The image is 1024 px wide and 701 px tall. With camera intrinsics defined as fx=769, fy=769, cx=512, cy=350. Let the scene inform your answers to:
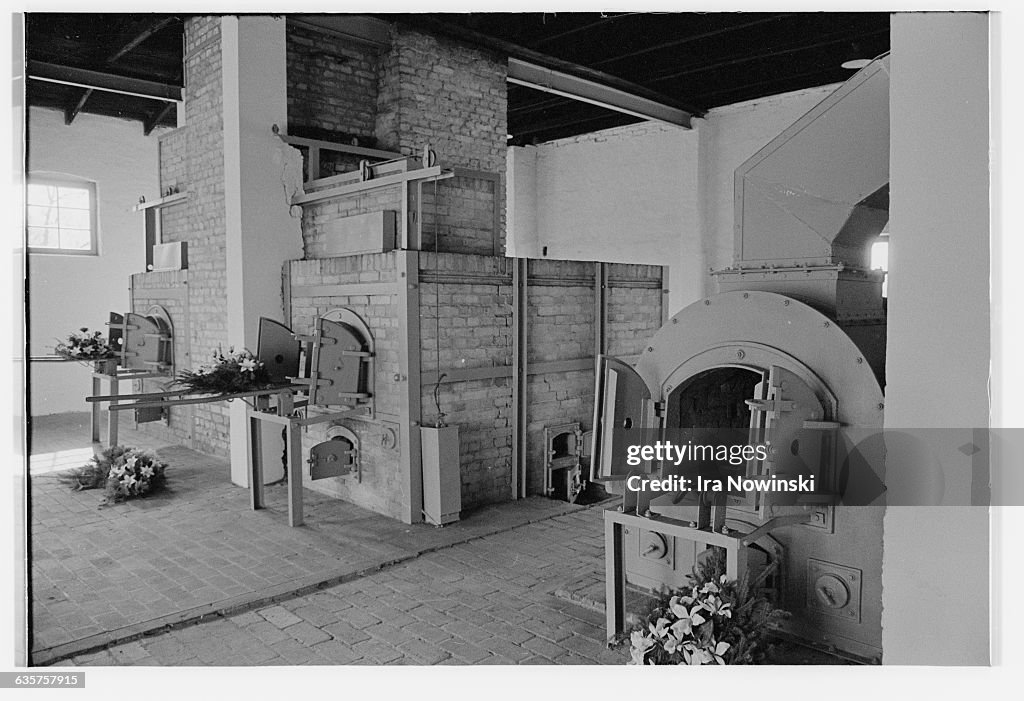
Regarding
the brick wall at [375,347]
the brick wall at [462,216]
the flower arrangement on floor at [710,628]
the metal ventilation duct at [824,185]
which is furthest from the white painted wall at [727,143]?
the flower arrangement on floor at [710,628]

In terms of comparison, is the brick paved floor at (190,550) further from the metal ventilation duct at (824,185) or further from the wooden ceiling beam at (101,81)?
the metal ventilation duct at (824,185)

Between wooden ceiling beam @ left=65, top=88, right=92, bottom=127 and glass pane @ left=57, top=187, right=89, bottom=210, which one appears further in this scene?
wooden ceiling beam @ left=65, top=88, right=92, bottom=127

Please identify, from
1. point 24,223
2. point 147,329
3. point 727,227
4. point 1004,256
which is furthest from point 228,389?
point 727,227

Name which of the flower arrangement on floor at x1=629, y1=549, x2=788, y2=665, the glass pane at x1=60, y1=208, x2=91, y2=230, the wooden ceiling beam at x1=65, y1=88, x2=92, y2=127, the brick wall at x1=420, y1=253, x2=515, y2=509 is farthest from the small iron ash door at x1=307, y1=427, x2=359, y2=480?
the flower arrangement on floor at x1=629, y1=549, x2=788, y2=665

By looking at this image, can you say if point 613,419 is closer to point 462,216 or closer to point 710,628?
point 710,628

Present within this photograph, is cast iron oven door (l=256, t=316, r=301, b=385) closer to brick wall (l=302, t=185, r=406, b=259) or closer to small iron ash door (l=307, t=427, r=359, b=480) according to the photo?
small iron ash door (l=307, t=427, r=359, b=480)

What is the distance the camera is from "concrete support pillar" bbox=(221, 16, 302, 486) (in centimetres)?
536

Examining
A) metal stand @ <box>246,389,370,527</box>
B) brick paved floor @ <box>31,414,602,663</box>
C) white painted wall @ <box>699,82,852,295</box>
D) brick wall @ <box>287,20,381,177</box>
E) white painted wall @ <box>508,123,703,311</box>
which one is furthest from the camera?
white painted wall @ <box>508,123,703,311</box>

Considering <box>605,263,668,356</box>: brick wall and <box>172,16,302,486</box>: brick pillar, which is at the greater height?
<box>172,16,302,486</box>: brick pillar

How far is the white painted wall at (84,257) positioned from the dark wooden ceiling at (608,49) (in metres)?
0.16

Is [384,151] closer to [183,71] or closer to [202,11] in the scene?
[183,71]

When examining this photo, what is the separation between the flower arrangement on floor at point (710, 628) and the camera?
2.78 metres

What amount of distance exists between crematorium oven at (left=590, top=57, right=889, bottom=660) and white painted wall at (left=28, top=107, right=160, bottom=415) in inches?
91.8
